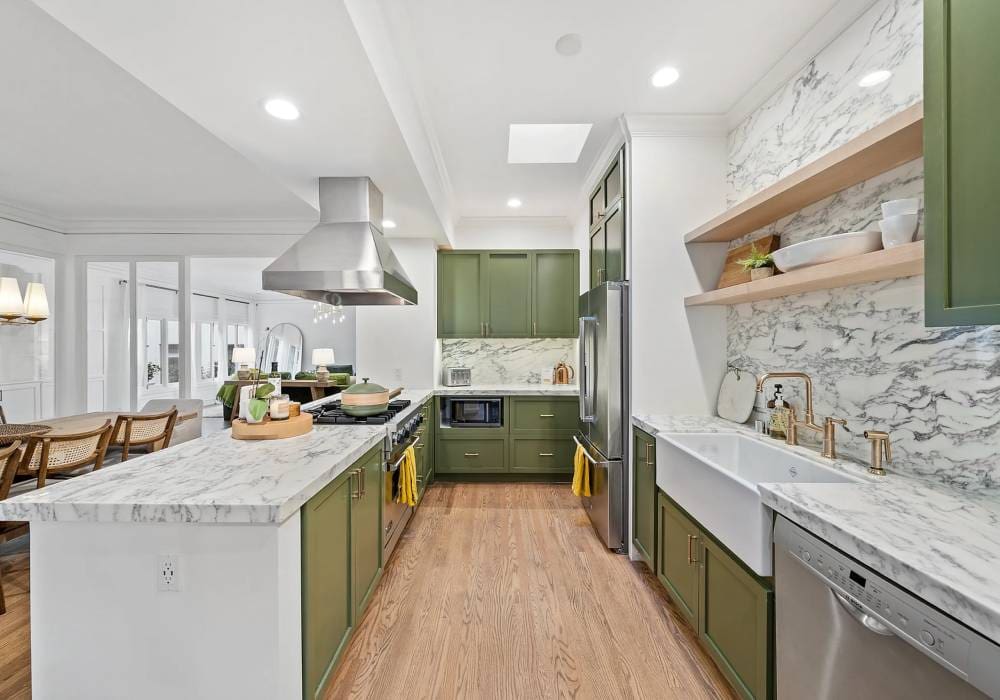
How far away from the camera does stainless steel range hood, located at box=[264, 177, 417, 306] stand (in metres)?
2.52

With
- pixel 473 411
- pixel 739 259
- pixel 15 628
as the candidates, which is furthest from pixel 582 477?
pixel 15 628

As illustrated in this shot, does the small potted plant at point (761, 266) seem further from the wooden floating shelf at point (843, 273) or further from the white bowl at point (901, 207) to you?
the white bowl at point (901, 207)

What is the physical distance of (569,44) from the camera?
2.04m

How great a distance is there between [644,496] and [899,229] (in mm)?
1763

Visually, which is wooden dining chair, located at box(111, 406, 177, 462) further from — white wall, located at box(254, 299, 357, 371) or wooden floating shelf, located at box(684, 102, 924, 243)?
white wall, located at box(254, 299, 357, 371)

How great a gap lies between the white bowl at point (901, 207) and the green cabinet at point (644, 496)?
1.42 m

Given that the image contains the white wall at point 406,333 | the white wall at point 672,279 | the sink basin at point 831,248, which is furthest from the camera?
the white wall at point 406,333

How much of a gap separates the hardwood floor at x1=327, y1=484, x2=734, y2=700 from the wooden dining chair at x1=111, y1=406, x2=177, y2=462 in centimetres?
203

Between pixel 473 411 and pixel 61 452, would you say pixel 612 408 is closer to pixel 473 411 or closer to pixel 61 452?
pixel 473 411

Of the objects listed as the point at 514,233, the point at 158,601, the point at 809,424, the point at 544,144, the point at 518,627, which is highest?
the point at 544,144

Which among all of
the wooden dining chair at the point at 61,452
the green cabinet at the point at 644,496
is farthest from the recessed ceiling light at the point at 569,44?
the wooden dining chair at the point at 61,452

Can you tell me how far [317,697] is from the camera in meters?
1.46

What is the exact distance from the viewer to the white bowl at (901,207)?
4.46 ft

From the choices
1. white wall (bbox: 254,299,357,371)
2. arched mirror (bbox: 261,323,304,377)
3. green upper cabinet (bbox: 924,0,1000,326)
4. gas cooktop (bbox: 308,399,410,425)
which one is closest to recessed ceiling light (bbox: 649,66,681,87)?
green upper cabinet (bbox: 924,0,1000,326)
